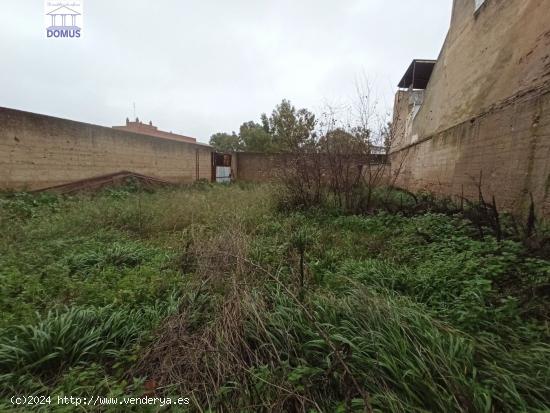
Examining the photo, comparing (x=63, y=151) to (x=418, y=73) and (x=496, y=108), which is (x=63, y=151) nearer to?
(x=496, y=108)

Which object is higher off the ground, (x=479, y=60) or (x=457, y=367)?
(x=479, y=60)

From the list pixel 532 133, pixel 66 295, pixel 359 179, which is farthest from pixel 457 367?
pixel 359 179

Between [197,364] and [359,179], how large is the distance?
508 centimetres

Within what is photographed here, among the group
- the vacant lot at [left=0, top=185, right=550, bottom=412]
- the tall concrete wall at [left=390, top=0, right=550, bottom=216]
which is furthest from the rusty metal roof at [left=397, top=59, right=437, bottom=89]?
the vacant lot at [left=0, top=185, right=550, bottom=412]

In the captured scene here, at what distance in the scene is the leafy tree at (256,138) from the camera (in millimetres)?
23170

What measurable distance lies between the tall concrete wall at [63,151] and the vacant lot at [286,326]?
4051 millimetres

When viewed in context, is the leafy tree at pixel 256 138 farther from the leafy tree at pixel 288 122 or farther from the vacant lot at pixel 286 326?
the vacant lot at pixel 286 326

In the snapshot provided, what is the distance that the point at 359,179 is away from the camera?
574 cm

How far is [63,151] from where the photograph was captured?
697cm

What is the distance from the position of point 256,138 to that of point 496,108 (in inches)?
820

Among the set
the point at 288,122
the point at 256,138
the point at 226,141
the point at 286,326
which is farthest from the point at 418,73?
the point at 226,141

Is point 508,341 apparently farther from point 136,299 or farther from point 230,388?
point 136,299

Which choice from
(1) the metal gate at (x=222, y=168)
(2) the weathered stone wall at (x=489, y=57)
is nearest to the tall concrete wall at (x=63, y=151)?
(1) the metal gate at (x=222, y=168)

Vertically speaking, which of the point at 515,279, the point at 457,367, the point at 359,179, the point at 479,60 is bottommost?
the point at 457,367
